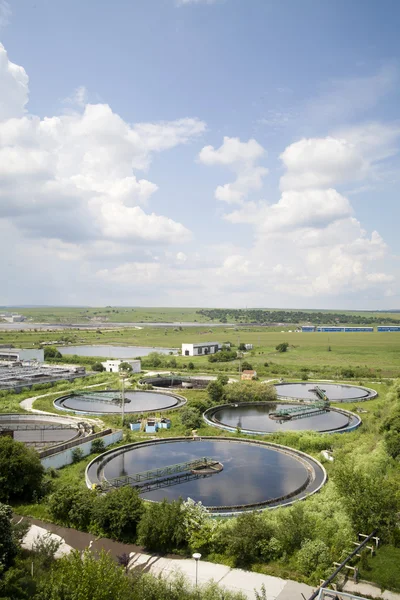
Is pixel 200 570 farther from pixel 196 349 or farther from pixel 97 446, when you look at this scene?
pixel 196 349

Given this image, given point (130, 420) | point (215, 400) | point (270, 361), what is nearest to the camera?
point (130, 420)

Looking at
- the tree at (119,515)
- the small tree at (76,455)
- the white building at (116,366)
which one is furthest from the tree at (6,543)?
the white building at (116,366)

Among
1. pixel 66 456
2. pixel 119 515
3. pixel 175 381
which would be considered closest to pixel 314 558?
pixel 119 515

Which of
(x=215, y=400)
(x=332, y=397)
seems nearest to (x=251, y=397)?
(x=215, y=400)

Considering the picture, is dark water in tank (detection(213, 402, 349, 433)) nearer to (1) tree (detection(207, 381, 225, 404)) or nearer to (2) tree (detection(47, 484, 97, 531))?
(1) tree (detection(207, 381, 225, 404))

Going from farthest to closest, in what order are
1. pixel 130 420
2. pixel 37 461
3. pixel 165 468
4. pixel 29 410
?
pixel 29 410 < pixel 130 420 < pixel 165 468 < pixel 37 461

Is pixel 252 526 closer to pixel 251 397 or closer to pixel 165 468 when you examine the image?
pixel 165 468

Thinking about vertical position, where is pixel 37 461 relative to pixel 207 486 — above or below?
above

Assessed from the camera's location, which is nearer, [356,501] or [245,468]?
[356,501]
